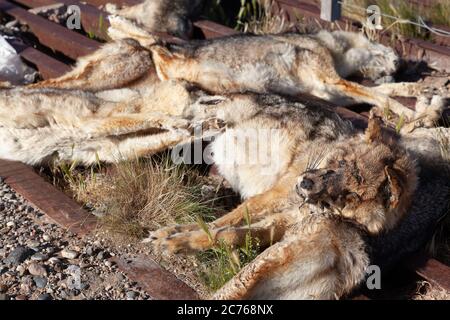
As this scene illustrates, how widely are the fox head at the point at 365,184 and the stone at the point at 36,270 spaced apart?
1.72m

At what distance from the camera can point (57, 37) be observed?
8531mm

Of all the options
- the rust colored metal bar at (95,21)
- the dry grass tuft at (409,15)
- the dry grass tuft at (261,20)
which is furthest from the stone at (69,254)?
the dry grass tuft at (409,15)

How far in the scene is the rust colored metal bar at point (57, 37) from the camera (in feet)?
27.1

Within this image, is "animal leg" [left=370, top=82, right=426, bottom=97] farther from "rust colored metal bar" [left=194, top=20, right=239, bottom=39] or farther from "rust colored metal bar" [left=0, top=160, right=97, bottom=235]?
"rust colored metal bar" [left=0, top=160, right=97, bottom=235]

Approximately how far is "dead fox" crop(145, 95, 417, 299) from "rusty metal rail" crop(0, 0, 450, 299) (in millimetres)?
262

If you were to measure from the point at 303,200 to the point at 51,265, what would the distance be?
1.72 meters

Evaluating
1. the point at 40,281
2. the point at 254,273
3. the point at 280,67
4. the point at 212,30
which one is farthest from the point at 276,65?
the point at 40,281

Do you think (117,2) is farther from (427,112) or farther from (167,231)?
(167,231)

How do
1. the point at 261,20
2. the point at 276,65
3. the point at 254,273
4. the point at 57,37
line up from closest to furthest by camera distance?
the point at 254,273 → the point at 276,65 → the point at 57,37 → the point at 261,20

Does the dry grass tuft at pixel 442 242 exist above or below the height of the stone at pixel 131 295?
above

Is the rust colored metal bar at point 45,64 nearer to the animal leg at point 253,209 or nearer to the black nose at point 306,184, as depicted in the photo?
the animal leg at point 253,209

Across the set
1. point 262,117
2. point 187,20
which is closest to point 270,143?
point 262,117

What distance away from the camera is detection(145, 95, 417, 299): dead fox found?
14.6 feet

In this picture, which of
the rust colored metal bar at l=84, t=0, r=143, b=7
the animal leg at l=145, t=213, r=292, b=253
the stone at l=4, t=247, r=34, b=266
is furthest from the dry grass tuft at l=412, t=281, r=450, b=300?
the rust colored metal bar at l=84, t=0, r=143, b=7
